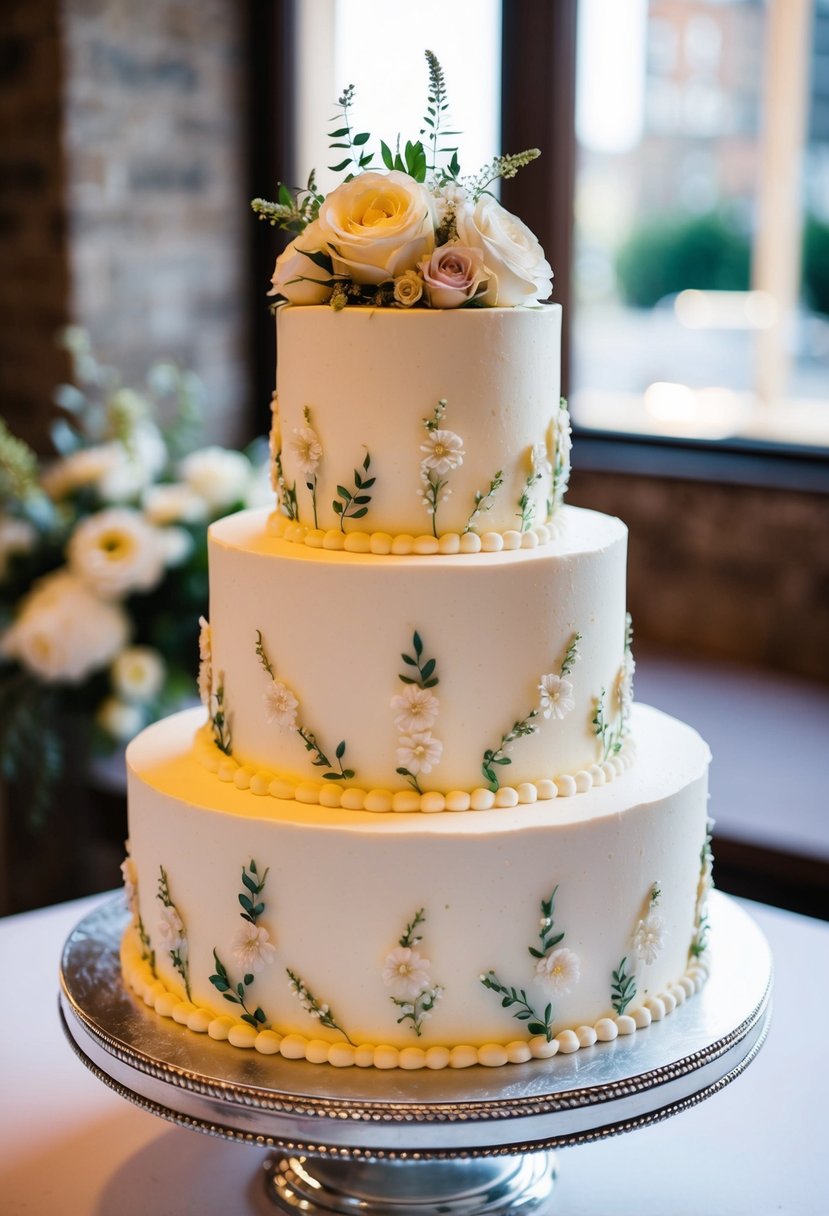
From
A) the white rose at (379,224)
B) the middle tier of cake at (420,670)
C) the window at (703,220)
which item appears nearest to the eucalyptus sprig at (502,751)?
the middle tier of cake at (420,670)

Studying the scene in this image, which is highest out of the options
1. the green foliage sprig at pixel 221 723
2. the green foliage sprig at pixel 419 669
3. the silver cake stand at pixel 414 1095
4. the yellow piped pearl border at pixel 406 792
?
the green foliage sprig at pixel 419 669

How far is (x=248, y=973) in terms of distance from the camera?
1.54m

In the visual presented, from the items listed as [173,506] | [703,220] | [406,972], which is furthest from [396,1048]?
[703,220]

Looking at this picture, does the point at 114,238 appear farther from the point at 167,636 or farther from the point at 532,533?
the point at 532,533

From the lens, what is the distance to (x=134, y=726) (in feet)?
9.68

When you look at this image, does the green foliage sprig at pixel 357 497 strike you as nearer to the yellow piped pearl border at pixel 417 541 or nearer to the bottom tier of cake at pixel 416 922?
the yellow piped pearl border at pixel 417 541

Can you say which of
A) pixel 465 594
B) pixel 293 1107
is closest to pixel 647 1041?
pixel 293 1107

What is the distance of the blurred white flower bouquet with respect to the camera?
2.89 meters

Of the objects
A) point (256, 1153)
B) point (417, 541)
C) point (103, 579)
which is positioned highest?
point (417, 541)

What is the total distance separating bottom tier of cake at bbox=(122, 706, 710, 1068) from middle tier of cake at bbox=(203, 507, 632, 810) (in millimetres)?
39

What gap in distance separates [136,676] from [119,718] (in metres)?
0.09

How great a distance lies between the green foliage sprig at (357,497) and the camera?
5.06ft

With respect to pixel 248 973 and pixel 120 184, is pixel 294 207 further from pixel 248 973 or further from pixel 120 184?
pixel 120 184

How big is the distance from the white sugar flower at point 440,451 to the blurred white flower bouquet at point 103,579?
1.47 metres
